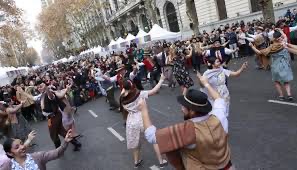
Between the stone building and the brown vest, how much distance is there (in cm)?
2034

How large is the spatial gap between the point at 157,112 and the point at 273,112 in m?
3.84

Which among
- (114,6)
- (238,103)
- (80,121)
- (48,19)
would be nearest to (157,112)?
(238,103)

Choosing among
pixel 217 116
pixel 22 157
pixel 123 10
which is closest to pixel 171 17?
pixel 123 10

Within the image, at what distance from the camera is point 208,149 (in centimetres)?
310

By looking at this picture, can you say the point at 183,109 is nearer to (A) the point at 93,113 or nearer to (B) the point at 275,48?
(B) the point at 275,48

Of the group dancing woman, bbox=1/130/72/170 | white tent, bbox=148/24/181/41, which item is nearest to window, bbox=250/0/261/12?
white tent, bbox=148/24/181/41

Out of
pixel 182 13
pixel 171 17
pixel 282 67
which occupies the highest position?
pixel 182 13

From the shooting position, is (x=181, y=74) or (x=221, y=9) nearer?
Result: (x=181, y=74)

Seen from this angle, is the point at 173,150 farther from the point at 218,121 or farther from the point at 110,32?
the point at 110,32

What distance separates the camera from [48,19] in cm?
6381

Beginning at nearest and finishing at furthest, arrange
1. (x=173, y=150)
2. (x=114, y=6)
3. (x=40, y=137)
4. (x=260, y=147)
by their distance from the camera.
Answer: (x=173, y=150)
(x=260, y=147)
(x=40, y=137)
(x=114, y=6)

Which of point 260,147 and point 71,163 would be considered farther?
point 71,163

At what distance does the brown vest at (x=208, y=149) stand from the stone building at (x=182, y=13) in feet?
66.7

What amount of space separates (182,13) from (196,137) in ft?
113
